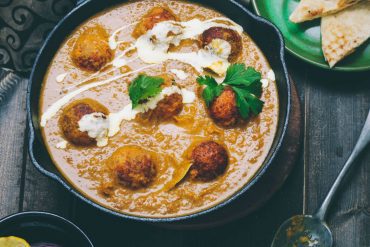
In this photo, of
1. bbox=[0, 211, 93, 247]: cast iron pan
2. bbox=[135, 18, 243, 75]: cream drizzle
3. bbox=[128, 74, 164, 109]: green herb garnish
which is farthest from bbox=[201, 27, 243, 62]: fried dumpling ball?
bbox=[0, 211, 93, 247]: cast iron pan

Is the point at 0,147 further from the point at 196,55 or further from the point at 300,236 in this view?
the point at 300,236

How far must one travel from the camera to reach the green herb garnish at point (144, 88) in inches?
113

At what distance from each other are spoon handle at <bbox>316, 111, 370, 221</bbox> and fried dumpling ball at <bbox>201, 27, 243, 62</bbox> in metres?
0.85

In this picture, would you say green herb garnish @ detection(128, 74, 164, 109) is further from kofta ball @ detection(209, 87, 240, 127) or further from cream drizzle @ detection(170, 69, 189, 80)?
kofta ball @ detection(209, 87, 240, 127)

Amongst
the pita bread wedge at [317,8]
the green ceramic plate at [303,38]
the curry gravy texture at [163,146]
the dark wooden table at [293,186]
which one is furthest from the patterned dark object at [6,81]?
the pita bread wedge at [317,8]

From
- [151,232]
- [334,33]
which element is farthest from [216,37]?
[151,232]

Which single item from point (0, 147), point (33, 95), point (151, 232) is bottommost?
point (151, 232)

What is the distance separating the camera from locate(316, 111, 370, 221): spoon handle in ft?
10.6

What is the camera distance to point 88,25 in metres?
3.19

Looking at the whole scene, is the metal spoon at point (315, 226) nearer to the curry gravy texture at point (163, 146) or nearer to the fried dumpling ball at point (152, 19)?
the curry gravy texture at point (163, 146)

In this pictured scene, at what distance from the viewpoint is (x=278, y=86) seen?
3062 mm

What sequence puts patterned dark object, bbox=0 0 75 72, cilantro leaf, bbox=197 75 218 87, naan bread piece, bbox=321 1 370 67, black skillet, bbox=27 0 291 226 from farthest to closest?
patterned dark object, bbox=0 0 75 72, naan bread piece, bbox=321 1 370 67, cilantro leaf, bbox=197 75 218 87, black skillet, bbox=27 0 291 226

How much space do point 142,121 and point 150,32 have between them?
0.46m

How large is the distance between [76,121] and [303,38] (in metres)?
1.42
